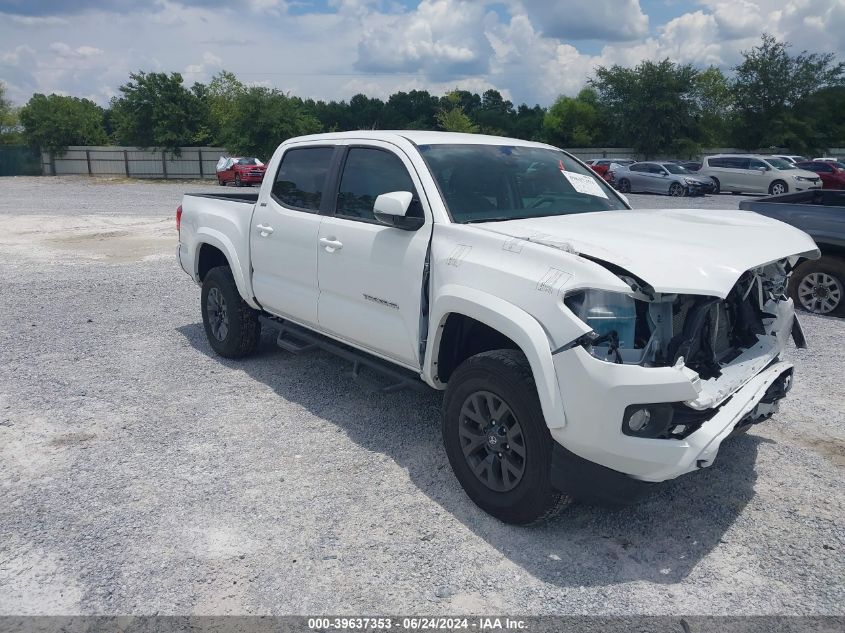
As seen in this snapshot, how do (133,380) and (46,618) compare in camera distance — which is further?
(133,380)

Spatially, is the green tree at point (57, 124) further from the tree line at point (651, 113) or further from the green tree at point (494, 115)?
the green tree at point (494, 115)

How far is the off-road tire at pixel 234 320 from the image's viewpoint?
6.20 metres

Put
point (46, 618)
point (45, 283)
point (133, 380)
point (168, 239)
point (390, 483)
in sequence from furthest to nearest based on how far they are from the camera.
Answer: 1. point (168, 239)
2. point (45, 283)
3. point (133, 380)
4. point (390, 483)
5. point (46, 618)

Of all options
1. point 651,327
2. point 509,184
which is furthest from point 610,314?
point 509,184

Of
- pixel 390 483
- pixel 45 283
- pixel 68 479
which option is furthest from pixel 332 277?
pixel 45 283

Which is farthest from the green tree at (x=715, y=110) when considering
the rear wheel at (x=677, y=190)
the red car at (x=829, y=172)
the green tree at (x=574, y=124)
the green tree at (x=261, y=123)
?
the green tree at (x=261, y=123)

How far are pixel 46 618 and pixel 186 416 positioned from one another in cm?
225

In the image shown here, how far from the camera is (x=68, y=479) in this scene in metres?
4.25

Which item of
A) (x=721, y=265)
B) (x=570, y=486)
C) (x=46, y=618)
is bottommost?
(x=46, y=618)

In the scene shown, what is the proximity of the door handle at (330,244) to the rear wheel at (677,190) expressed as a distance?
25088 mm

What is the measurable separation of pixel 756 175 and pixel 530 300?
90.7ft

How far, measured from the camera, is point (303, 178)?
17.8 ft

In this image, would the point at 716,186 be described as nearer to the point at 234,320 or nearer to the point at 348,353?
the point at 234,320

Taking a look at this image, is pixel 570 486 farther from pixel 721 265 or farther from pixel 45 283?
pixel 45 283
